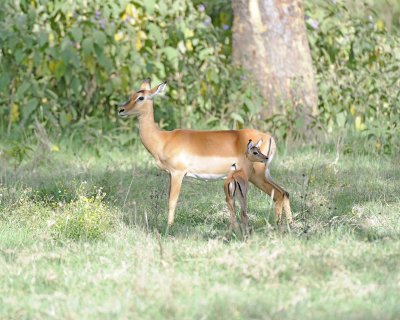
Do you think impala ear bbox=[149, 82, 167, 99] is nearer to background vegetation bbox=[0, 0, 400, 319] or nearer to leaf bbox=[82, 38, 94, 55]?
background vegetation bbox=[0, 0, 400, 319]

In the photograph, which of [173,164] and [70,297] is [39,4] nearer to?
[173,164]

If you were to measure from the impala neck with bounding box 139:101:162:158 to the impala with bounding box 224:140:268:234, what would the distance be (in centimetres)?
66

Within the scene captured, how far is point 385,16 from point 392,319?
39.4 ft

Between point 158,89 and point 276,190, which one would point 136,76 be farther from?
point 276,190

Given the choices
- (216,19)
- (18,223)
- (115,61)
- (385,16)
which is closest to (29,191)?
(18,223)

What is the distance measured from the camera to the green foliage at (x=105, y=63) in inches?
447

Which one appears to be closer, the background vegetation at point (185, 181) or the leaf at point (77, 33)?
the background vegetation at point (185, 181)

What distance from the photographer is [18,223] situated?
7410 millimetres

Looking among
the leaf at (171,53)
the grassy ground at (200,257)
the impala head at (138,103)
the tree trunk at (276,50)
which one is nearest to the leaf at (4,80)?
the leaf at (171,53)

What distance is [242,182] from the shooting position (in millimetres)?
7148

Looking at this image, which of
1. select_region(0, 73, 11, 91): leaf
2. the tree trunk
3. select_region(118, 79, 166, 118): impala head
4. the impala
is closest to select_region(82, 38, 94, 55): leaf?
select_region(0, 73, 11, 91): leaf

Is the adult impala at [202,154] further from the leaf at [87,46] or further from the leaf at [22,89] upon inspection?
the leaf at [22,89]

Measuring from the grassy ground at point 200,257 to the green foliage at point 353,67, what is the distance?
283cm

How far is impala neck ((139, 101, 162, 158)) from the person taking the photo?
778 centimetres
